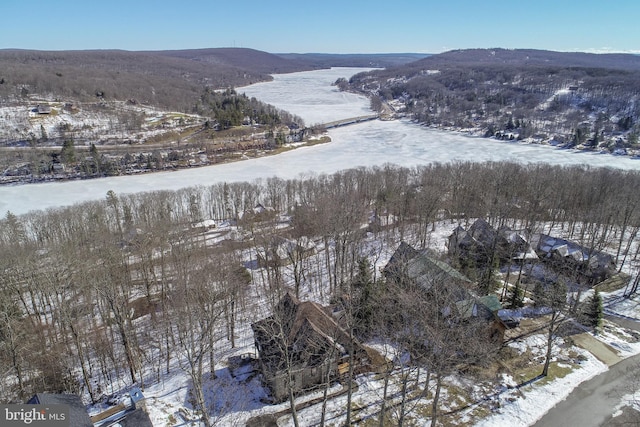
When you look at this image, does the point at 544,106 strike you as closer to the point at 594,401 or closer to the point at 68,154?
the point at 594,401

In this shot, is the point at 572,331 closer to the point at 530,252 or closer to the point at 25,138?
the point at 530,252

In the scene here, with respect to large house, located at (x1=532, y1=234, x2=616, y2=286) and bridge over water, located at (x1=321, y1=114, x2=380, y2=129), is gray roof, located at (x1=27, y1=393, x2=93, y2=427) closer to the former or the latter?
large house, located at (x1=532, y1=234, x2=616, y2=286)

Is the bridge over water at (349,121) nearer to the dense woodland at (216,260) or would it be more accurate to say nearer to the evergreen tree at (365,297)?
the dense woodland at (216,260)

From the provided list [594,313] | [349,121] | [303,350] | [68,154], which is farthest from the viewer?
[349,121]
